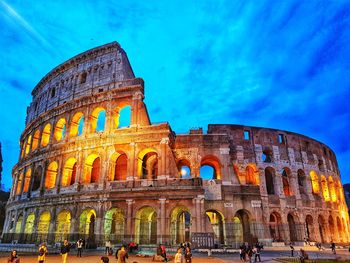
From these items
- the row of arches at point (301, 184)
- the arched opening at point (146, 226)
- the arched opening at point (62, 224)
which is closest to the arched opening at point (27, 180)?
the arched opening at point (62, 224)

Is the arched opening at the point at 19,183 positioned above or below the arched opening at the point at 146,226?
above

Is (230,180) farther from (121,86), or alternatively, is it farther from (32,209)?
(32,209)

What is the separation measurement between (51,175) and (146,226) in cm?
1152

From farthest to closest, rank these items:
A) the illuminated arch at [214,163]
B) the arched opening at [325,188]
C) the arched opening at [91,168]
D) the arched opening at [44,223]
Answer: the arched opening at [325,188] < the illuminated arch at [214,163] < the arched opening at [44,223] < the arched opening at [91,168]

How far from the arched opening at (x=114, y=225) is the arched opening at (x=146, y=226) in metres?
1.42

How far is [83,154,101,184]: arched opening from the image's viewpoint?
24.5 meters

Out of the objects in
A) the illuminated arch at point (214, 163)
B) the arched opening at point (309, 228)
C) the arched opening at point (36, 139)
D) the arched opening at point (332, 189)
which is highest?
the arched opening at point (36, 139)

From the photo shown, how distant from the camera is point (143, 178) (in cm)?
2588

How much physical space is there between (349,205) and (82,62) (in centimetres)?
4562

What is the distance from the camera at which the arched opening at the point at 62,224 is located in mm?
23583

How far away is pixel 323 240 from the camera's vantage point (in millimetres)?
29281

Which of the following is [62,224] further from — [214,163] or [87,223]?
[214,163]

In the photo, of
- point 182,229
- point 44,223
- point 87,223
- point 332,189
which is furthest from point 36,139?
point 332,189

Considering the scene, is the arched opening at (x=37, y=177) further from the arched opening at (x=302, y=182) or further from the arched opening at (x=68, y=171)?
the arched opening at (x=302, y=182)
